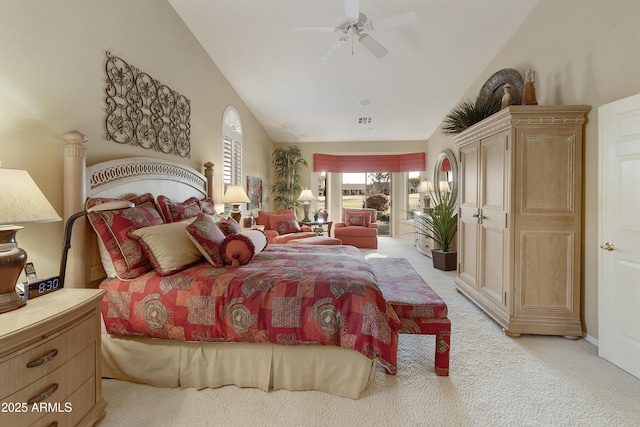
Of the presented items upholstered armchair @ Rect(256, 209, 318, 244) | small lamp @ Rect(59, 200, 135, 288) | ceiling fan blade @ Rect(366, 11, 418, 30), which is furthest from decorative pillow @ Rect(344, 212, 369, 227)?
small lamp @ Rect(59, 200, 135, 288)

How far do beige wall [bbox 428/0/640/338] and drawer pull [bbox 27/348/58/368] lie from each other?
354 cm

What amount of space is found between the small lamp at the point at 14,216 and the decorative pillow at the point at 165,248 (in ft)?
2.06

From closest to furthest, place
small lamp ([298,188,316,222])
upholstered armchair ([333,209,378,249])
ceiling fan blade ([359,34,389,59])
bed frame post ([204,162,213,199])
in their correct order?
ceiling fan blade ([359,34,389,59]), bed frame post ([204,162,213,199]), upholstered armchair ([333,209,378,249]), small lamp ([298,188,316,222])

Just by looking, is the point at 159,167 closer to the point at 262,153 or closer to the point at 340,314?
the point at 340,314

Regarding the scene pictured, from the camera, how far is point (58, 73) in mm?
1901

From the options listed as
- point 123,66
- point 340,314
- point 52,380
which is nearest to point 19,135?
point 123,66

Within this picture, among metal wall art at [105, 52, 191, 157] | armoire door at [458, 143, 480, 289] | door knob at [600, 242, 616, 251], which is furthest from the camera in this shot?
armoire door at [458, 143, 480, 289]

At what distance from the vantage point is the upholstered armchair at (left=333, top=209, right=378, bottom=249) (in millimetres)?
6512

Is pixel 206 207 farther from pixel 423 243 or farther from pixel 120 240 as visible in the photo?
pixel 423 243

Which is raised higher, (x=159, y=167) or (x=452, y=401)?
(x=159, y=167)

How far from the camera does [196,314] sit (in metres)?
1.76

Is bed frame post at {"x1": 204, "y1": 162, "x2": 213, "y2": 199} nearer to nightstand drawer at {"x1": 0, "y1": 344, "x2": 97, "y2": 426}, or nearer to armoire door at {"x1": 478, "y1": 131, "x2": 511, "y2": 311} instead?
nightstand drawer at {"x1": 0, "y1": 344, "x2": 97, "y2": 426}

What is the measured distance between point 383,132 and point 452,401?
6.01 metres

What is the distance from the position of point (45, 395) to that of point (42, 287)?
0.58 metres
